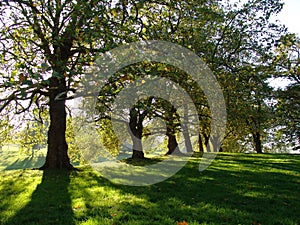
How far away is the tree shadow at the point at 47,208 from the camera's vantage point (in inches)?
261

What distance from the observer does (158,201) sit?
8211 millimetres

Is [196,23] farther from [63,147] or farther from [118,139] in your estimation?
[118,139]

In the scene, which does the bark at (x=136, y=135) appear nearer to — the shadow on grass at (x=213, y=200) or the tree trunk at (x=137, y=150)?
the tree trunk at (x=137, y=150)

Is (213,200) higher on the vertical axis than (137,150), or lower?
lower

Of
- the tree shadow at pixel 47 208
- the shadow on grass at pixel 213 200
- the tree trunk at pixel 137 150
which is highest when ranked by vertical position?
the tree trunk at pixel 137 150

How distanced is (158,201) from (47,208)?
3301 mm

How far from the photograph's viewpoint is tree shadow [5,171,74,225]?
6.63 metres

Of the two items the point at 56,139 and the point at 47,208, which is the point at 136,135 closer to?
the point at 56,139

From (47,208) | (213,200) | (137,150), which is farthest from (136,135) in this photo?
(47,208)

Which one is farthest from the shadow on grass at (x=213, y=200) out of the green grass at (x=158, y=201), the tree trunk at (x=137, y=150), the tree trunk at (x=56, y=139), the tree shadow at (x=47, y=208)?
the tree trunk at (x=137, y=150)

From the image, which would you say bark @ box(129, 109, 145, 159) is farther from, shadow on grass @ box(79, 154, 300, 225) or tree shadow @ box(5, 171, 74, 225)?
tree shadow @ box(5, 171, 74, 225)

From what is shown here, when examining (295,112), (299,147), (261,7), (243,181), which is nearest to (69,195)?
(243,181)

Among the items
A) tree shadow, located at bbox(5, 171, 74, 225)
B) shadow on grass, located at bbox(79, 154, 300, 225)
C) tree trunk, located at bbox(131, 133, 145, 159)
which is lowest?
tree shadow, located at bbox(5, 171, 74, 225)

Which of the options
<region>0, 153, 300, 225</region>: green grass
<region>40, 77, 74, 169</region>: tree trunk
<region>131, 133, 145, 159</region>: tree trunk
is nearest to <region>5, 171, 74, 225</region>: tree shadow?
<region>0, 153, 300, 225</region>: green grass
